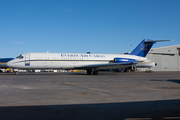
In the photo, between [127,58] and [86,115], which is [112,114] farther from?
[127,58]

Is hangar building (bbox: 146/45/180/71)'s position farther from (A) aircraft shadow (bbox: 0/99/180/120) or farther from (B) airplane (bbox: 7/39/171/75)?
(A) aircraft shadow (bbox: 0/99/180/120)

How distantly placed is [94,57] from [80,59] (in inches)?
113

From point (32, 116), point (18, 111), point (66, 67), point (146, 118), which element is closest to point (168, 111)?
point (146, 118)

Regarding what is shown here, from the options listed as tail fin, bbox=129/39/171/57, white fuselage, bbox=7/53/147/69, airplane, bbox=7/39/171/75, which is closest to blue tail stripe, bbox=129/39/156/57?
tail fin, bbox=129/39/171/57

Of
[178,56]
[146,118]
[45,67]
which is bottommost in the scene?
[146,118]

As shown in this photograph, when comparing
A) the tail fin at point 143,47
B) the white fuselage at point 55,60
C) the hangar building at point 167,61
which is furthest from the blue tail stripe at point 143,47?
the hangar building at point 167,61

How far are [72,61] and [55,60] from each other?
2.99 m

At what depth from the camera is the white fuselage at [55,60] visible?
92.6ft

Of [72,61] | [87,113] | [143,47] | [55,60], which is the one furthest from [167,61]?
[87,113]

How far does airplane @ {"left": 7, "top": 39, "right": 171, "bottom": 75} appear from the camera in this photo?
28.3m

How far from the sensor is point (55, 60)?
29406 millimetres

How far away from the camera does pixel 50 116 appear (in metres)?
5.29

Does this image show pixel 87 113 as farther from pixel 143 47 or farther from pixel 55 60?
pixel 143 47

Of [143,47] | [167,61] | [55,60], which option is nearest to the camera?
[55,60]
